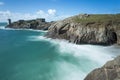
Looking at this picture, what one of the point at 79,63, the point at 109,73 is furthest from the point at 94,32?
the point at 109,73

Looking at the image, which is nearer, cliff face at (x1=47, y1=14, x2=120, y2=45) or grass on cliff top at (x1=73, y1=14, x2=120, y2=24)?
cliff face at (x1=47, y1=14, x2=120, y2=45)

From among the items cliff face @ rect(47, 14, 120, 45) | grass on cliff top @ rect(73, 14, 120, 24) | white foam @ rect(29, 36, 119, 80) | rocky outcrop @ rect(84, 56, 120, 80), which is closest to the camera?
rocky outcrop @ rect(84, 56, 120, 80)

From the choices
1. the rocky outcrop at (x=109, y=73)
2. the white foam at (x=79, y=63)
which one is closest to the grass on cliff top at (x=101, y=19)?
the white foam at (x=79, y=63)

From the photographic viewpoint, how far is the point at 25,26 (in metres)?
199

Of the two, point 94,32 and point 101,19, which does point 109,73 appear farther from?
point 101,19

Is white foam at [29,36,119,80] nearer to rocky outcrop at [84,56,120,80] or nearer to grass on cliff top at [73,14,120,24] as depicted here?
rocky outcrop at [84,56,120,80]

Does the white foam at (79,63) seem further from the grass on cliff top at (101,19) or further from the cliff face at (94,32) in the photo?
the grass on cliff top at (101,19)

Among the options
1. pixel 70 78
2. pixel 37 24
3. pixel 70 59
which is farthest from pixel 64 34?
pixel 37 24

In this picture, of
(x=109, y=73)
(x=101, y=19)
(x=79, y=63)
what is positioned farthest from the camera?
(x=101, y=19)

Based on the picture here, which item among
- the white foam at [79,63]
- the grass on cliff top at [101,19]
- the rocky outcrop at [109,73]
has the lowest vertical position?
the white foam at [79,63]

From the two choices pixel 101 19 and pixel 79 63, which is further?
pixel 101 19

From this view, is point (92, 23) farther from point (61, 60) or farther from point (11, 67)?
point (11, 67)

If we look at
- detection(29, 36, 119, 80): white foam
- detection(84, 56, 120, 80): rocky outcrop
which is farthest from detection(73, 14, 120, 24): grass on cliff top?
detection(84, 56, 120, 80): rocky outcrop

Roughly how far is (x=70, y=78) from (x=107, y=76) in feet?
40.3
